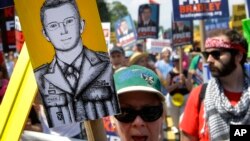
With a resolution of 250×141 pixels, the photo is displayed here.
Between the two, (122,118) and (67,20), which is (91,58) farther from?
(122,118)

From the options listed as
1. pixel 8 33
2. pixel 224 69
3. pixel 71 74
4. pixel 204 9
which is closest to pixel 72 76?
pixel 71 74

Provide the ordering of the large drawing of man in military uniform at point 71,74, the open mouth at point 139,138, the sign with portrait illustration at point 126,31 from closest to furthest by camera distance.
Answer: the large drawing of man in military uniform at point 71,74, the open mouth at point 139,138, the sign with portrait illustration at point 126,31

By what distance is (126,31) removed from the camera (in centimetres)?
1161

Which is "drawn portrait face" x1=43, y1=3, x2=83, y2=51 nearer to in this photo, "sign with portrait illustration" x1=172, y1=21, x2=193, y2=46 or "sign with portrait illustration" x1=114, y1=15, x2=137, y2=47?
"sign with portrait illustration" x1=172, y1=21, x2=193, y2=46

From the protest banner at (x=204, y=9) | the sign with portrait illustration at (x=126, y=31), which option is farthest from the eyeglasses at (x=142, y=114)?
the sign with portrait illustration at (x=126, y=31)

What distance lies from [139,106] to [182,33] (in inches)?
298

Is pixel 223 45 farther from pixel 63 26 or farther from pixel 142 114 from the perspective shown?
pixel 63 26

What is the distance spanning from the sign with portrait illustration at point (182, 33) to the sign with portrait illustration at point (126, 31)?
2.19 metres

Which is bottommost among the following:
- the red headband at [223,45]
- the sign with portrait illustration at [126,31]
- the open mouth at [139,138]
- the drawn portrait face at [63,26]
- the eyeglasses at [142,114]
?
the sign with portrait illustration at [126,31]

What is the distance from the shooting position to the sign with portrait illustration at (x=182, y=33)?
29.2ft

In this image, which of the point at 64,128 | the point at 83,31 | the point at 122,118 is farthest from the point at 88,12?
the point at 64,128

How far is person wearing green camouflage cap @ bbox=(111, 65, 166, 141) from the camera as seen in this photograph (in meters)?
1.61

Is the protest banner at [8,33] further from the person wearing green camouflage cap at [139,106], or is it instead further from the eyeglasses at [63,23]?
the eyeglasses at [63,23]

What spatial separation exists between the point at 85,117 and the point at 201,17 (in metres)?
5.32
